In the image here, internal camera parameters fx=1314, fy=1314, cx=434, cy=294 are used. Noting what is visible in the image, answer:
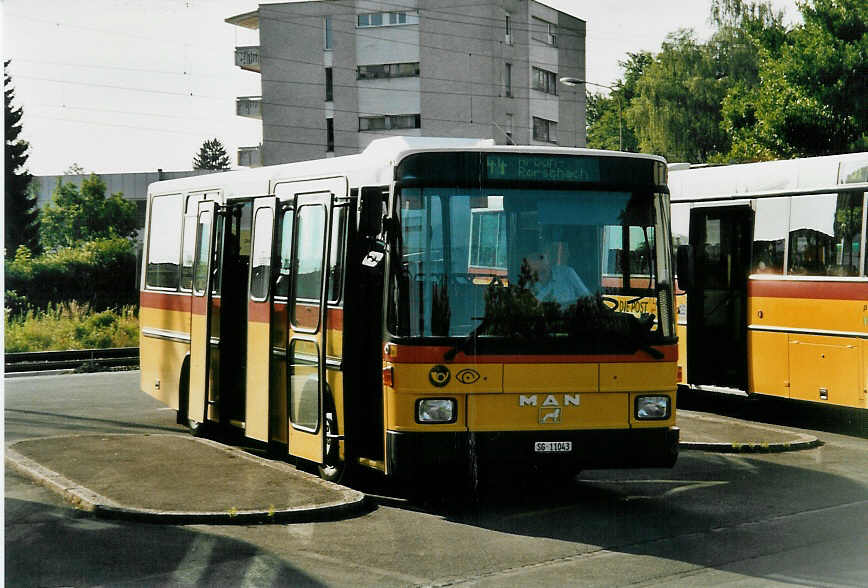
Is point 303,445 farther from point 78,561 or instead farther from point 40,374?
point 40,374

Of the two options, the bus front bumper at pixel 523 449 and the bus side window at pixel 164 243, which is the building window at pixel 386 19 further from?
the bus front bumper at pixel 523 449

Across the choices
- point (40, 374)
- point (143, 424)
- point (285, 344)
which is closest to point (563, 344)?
point (285, 344)


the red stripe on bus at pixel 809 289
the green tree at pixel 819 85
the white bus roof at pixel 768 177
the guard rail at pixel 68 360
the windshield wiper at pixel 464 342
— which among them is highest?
the green tree at pixel 819 85

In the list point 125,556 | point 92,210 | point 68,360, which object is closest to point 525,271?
point 125,556

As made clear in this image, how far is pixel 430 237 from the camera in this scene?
9.97m

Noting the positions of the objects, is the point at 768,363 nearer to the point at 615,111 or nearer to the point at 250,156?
the point at 250,156

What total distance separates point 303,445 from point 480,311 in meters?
2.72

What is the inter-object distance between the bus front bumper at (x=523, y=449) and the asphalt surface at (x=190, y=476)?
2.34 feet

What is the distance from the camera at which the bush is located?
3522cm

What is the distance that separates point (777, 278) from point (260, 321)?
263 inches

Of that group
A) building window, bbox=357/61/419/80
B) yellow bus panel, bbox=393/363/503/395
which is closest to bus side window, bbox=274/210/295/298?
yellow bus panel, bbox=393/363/503/395

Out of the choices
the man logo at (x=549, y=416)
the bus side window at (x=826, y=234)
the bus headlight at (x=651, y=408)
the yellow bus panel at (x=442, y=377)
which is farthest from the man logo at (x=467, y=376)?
the bus side window at (x=826, y=234)

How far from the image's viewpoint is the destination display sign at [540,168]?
10.3 metres

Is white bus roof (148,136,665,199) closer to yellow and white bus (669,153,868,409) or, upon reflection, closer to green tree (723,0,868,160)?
yellow and white bus (669,153,868,409)
